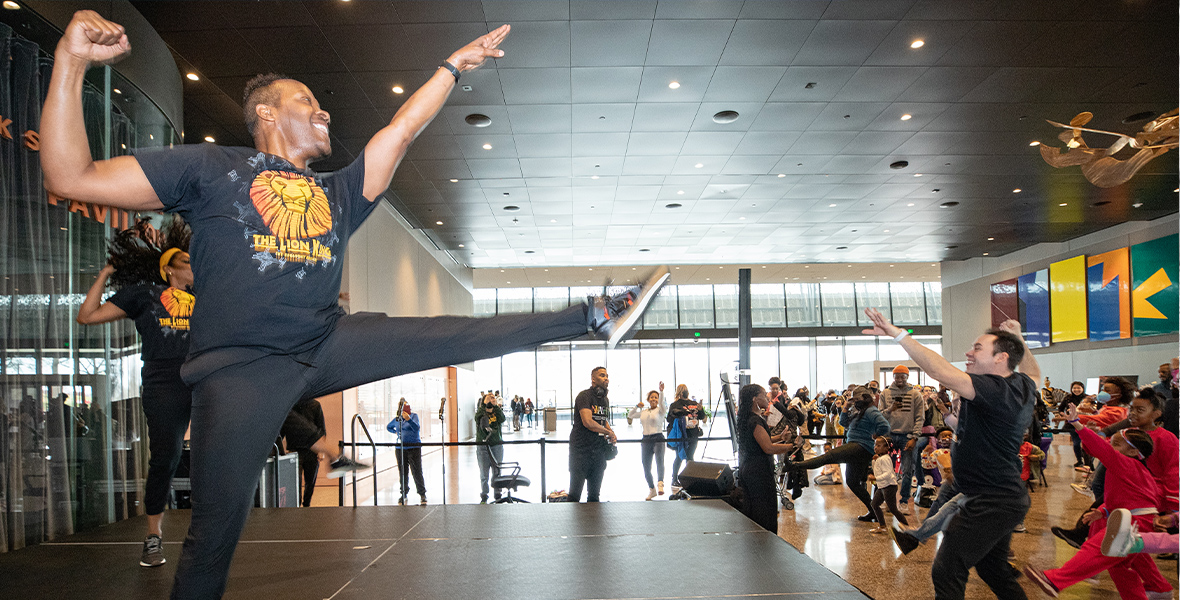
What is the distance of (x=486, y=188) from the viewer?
11484 mm

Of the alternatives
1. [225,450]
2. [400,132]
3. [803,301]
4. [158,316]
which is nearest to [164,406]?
[158,316]

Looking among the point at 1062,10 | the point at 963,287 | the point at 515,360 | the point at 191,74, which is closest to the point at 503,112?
the point at 191,74

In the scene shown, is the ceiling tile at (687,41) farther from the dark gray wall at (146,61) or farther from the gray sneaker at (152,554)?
the gray sneaker at (152,554)

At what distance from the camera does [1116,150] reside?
311cm

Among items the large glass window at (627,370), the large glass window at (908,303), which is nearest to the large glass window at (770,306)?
the large glass window at (908,303)

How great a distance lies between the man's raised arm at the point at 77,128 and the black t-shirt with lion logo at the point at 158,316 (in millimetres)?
1749

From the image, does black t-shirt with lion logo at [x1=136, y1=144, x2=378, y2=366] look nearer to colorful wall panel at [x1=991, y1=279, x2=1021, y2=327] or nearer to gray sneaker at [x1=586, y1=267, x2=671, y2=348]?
gray sneaker at [x1=586, y1=267, x2=671, y2=348]

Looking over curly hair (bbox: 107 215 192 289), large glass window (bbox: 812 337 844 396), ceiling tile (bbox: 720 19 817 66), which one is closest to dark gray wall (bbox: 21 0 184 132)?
curly hair (bbox: 107 215 192 289)

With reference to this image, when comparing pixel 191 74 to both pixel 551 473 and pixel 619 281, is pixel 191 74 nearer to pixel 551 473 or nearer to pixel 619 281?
pixel 619 281

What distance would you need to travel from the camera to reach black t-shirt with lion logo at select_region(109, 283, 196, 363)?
2.89 m

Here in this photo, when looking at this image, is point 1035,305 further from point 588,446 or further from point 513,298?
point 513,298

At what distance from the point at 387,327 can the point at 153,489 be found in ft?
7.25

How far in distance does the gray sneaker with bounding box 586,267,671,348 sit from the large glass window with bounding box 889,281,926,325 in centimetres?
2660

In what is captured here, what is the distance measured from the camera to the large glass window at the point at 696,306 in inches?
1021
